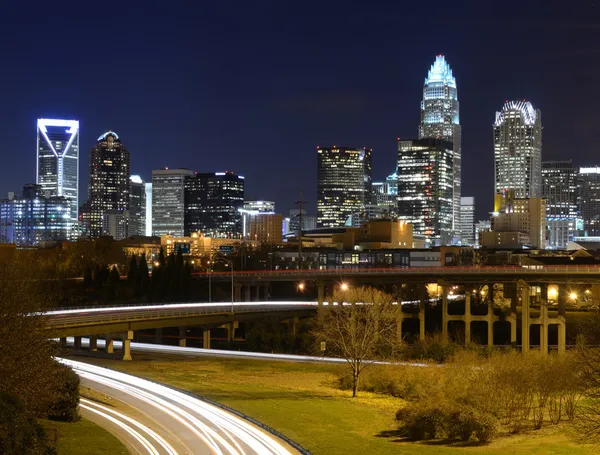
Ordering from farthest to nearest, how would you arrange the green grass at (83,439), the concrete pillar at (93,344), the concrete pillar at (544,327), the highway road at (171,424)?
the concrete pillar at (544,327) < the concrete pillar at (93,344) < the highway road at (171,424) < the green grass at (83,439)

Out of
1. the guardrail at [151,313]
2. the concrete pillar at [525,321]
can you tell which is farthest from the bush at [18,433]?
the concrete pillar at [525,321]

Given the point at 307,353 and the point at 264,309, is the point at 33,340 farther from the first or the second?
the point at 264,309

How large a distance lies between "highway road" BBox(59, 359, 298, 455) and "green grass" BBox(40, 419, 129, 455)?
79 centimetres

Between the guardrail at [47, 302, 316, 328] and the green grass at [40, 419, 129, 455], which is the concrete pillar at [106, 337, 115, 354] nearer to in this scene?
the guardrail at [47, 302, 316, 328]

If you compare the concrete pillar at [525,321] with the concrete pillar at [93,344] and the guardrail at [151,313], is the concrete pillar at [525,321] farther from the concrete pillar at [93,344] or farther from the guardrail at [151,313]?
the concrete pillar at [93,344]

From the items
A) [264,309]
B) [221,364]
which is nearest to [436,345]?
[221,364]

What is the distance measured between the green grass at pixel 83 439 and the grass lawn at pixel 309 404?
29.4 ft

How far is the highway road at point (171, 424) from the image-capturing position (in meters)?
35.9

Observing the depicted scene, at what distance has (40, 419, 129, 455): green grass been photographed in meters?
34.4

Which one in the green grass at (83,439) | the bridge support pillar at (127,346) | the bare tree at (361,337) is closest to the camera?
the green grass at (83,439)

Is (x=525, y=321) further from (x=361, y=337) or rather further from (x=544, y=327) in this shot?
(x=361, y=337)

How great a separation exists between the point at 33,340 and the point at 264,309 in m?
69.0

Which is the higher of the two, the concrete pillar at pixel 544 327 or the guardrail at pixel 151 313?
the guardrail at pixel 151 313

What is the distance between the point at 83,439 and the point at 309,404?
18.3 meters
